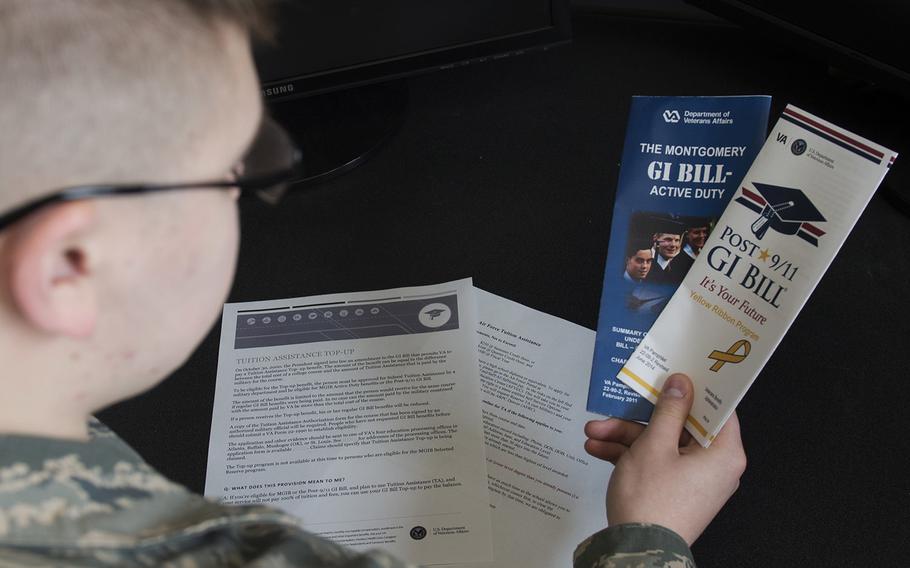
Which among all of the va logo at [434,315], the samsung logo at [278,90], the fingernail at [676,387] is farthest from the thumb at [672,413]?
the samsung logo at [278,90]

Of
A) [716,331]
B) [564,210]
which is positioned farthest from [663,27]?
[716,331]

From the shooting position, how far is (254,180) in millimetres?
491

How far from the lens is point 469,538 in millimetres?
635

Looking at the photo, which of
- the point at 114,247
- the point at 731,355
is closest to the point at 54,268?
the point at 114,247

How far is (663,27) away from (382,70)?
1.24 ft

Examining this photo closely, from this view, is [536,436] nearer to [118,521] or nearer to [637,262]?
[637,262]

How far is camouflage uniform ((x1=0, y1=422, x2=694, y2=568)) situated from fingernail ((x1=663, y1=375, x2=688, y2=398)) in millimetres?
254

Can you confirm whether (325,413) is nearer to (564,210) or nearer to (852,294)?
(564,210)

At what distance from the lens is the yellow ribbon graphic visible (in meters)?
0.60

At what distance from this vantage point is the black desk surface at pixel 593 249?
0.63 m

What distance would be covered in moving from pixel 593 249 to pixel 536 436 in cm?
21

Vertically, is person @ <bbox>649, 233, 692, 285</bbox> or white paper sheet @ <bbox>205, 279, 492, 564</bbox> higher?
person @ <bbox>649, 233, 692, 285</bbox>

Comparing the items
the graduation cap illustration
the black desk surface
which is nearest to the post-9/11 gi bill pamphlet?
the graduation cap illustration

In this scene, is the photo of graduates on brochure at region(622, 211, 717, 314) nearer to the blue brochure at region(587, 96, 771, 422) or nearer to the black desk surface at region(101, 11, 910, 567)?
the blue brochure at region(587, 96, 771, 422)
